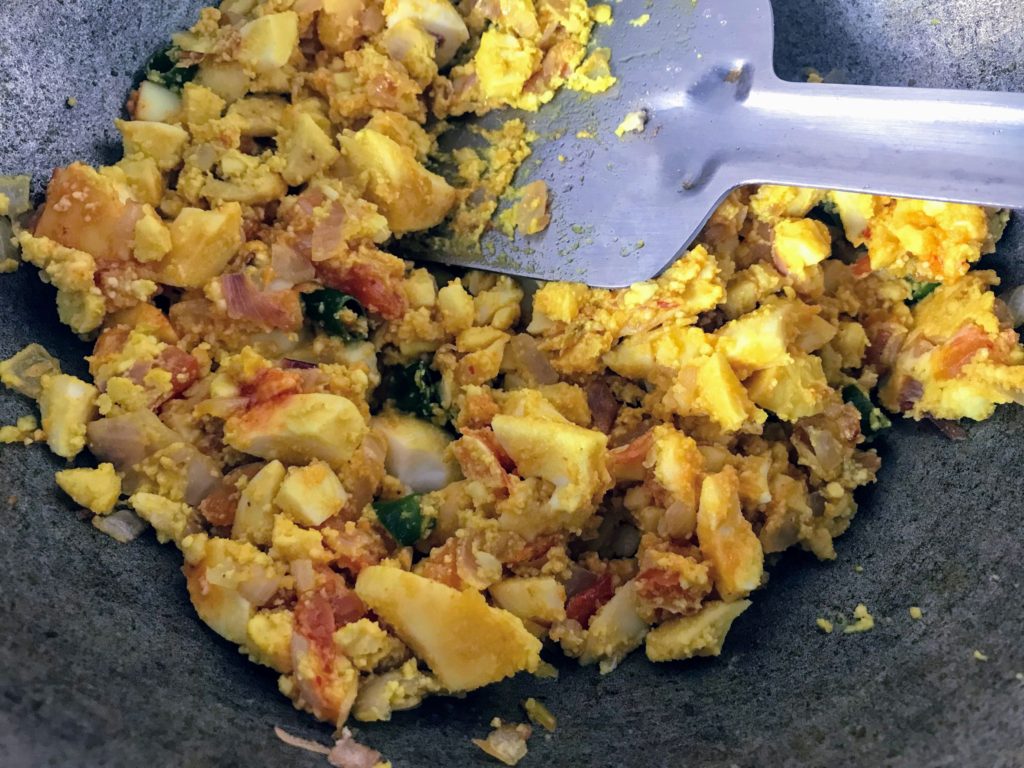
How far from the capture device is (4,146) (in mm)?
1341

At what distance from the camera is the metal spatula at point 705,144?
46.9 inches

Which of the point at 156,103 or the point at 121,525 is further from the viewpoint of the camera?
the point at 156,103

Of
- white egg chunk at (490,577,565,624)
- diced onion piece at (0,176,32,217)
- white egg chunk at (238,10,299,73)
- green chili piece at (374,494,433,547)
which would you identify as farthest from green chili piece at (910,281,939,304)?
diced onion piece at (0,176,32,217)

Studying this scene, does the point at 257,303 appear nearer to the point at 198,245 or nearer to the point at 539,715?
the point at 198,245

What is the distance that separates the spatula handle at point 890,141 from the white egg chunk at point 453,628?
700 mm

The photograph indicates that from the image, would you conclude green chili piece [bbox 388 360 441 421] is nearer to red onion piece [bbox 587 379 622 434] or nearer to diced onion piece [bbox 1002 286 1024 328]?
red onion piece [bbox 587 379 622 434]

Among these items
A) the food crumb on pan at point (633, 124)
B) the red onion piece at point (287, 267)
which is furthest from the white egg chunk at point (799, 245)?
the red onion piece at point (287, 267)

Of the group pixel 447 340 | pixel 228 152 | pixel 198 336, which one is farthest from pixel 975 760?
pixel 228 152

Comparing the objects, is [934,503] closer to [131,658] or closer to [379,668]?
[379,668]

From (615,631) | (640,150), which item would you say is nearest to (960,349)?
(640,150)

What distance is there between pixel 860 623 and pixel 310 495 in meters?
0.76

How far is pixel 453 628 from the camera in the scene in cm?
116

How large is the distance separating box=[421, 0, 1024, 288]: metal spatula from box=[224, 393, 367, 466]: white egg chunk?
1.21 feet

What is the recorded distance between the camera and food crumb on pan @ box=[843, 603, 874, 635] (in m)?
1.26
